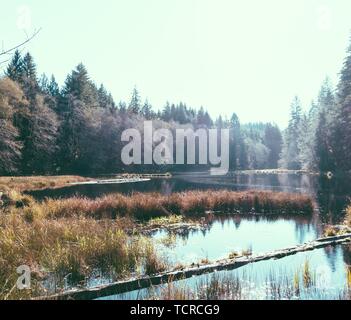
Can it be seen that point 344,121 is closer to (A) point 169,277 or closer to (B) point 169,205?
(B) point 169,205

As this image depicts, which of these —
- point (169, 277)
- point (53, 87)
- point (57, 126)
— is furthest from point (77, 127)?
point (169, 277)

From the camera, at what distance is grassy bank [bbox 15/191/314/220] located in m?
18.8

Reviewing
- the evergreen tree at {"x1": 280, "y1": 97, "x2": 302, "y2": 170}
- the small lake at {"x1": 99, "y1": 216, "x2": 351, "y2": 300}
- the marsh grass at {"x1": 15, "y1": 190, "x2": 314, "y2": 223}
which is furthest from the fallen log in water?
the evergreen tree at {"x1": 280, "y1": 97, "x2": 302, "y2": 170}

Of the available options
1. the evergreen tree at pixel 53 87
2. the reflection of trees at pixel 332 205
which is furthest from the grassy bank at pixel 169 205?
the evergreen tree at pixel 53 87

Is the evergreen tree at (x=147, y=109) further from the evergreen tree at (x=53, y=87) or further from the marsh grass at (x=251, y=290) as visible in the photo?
the marsh grass at (x=251, y=290)

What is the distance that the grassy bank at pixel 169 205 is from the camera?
18.8m

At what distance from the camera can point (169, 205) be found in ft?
70.8

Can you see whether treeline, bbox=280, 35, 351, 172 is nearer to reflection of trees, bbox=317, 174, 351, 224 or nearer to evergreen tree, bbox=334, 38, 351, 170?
evergreen tree, bbox=334, 38, 351, 170
